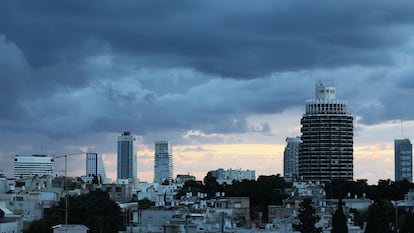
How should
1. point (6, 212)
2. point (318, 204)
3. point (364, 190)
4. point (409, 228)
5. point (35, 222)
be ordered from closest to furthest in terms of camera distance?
point (409, 228)
point (35, 222)
point (6, 212)
point (318, 204)
point (364, 190)

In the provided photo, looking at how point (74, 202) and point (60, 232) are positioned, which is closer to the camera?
point (60, 232)

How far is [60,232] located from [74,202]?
43.6m

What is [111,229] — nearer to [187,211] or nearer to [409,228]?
[187,211]

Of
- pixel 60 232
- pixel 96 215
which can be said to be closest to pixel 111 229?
pixel 96 215

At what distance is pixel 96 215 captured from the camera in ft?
489

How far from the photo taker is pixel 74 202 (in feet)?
509

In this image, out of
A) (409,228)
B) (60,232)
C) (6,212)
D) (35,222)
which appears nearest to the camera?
(409,228)

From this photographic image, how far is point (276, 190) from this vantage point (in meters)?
200

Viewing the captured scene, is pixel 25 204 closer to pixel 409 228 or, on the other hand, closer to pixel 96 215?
pixel 96 215

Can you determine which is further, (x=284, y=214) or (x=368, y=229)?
(x=284, y=214)

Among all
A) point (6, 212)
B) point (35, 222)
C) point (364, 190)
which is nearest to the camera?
point (35, 222)

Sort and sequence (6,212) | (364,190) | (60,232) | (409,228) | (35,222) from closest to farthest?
(409,228) → (60,232) → (35,222) → (6,212) → (364,190)

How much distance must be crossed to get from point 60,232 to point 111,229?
103 ft

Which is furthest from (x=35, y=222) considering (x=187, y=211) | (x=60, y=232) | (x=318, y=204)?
(x=318, y=204)
